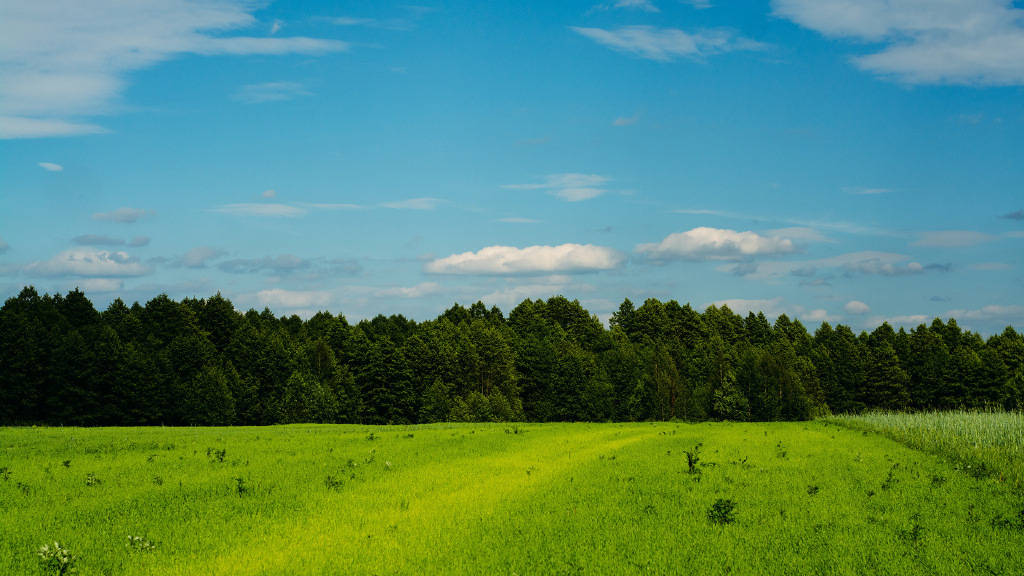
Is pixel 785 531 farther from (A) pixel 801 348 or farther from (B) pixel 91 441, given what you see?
(A) pixel 801 348

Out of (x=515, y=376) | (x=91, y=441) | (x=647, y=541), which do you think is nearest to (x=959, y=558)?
(x=647, y=541)

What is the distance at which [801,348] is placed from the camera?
136m

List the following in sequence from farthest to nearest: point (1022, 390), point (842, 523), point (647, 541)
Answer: point (1022, 390) → point (842, 523) → point (647, 541)

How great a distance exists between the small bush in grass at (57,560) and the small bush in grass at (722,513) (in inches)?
577

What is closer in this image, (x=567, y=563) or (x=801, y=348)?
(x=567, y=563)

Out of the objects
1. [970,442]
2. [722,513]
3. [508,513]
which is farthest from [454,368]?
[722,513]

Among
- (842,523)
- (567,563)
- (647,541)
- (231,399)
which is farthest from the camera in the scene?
(231,399)

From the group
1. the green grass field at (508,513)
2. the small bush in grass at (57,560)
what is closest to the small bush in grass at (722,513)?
the green grass field at (508,513)

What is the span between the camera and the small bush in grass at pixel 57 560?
14.6 meters

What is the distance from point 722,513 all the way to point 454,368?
102 meters

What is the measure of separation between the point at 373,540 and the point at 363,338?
103464 mm

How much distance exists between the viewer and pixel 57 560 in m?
15.0

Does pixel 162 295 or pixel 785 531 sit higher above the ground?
pixel 162 295

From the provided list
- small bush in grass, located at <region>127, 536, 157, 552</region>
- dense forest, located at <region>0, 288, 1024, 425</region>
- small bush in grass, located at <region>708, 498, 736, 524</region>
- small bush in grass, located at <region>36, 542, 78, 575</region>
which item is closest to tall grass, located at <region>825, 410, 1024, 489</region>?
small bush in grass, located at <region>708, 498, 736, 524</region>
